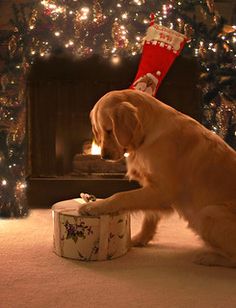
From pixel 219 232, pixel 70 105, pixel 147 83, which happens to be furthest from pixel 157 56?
pixel 219 232

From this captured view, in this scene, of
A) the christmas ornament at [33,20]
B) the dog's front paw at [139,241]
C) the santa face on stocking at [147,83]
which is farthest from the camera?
the christmas ornament at [33,20]

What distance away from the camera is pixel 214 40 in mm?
2848

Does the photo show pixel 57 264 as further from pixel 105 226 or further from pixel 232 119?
pixel 232 119

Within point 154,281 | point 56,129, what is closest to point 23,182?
point 56,129

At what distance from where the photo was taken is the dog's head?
1.79 metres

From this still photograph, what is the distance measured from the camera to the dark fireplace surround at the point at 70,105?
9.09 ft

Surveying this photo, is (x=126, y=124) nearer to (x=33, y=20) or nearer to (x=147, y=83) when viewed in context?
(x=147, y=83)

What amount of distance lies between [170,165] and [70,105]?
1.25 metres

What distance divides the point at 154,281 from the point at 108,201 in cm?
39

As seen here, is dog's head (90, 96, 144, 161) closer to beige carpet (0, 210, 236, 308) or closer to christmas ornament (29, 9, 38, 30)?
beige carpet (0, 210, 236, 308)

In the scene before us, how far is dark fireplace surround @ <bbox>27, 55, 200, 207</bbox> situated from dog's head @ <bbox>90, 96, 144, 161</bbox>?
940mm

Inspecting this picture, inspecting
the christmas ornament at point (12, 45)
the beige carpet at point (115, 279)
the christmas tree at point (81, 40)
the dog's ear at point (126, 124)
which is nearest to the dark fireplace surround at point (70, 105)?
the christmas tree at point (81, 40)

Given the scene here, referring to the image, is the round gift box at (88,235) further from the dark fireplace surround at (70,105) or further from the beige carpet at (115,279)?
the dark fireplace surround at (70,105)

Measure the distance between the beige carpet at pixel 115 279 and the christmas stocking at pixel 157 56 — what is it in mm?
954
